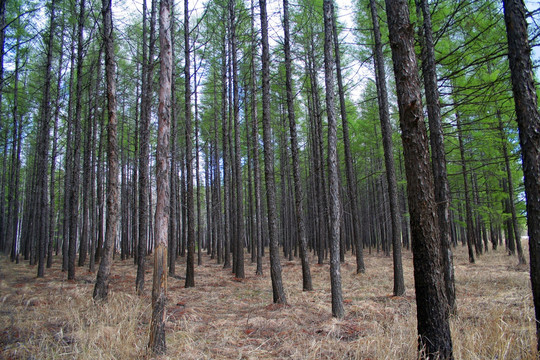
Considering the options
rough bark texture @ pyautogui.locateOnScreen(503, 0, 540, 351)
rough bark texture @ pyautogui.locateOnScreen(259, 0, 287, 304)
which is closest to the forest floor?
rough bark texture @ pyautogui.locateOnScreen(259, 0, 287, 304)

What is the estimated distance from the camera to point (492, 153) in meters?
13.9

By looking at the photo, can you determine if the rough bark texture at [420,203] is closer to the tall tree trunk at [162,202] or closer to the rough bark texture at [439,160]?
the rough bark texture at [439,160]

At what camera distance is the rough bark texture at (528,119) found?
11.5ft

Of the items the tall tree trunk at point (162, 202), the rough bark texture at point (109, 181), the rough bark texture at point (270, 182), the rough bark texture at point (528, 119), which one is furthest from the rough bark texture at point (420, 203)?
the rough bark texture at point (109, 181)

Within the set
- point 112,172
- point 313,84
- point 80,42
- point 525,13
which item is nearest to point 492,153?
point 313,84

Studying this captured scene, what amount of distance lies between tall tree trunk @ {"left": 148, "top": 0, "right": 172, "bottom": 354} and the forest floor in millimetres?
362

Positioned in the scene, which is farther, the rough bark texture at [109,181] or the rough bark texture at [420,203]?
the rough bark texture at [109,181]

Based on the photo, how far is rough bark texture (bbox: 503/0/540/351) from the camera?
3508 mm

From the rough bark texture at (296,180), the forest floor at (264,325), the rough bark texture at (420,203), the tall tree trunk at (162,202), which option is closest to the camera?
the rough bark texture at (420,203)

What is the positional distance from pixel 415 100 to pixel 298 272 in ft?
41.3

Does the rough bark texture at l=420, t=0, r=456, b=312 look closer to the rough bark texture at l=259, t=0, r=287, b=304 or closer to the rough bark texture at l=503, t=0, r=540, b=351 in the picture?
the rough bark texture at l=503, t=0, r=540, b=351

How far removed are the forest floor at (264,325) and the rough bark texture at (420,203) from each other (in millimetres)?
456

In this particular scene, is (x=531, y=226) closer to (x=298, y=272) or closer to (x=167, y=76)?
(x=167, y=76)

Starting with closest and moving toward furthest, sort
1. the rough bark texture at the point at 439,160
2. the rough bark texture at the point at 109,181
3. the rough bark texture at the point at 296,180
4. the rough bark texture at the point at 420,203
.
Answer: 1. the rough bark texture at the point at 420,203
2. the rough bark texture at the point at 439,160
3. the rough bark texture at the point at 109,181
4. the rough bark texture at the point at 296,180
